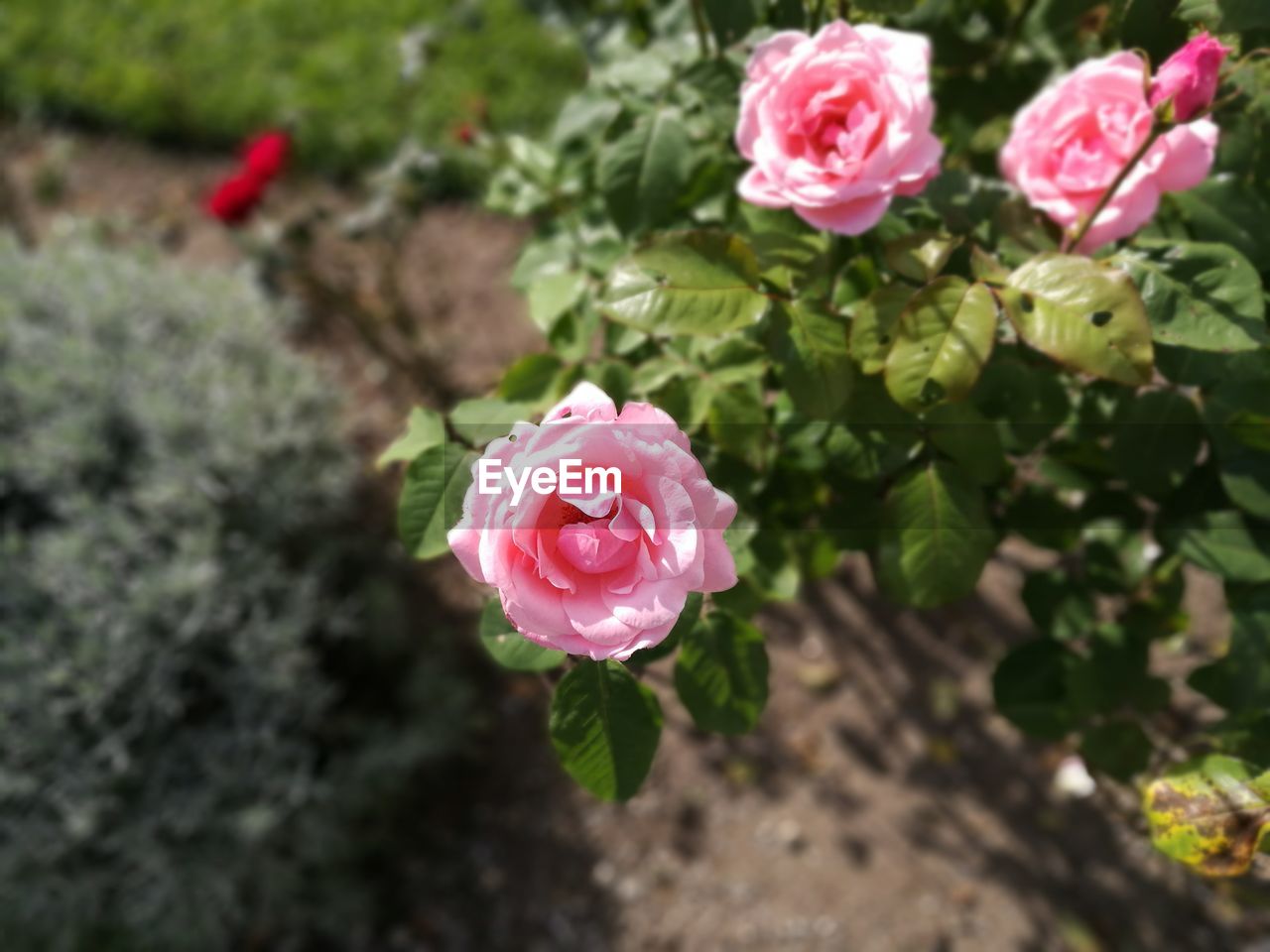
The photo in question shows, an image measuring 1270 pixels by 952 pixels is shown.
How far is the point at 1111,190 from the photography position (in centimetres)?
79

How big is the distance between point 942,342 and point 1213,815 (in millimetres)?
480

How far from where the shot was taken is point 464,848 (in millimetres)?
2264

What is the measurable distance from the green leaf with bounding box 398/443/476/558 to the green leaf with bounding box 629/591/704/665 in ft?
0.67

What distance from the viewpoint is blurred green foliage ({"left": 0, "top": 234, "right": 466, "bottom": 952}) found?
188 cm

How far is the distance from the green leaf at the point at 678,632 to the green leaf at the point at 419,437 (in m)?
0.27

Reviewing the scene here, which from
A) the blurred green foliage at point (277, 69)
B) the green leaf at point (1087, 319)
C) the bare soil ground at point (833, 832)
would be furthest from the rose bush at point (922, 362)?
the blurred green foliage at point (277, 69)

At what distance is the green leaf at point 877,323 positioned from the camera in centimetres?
80

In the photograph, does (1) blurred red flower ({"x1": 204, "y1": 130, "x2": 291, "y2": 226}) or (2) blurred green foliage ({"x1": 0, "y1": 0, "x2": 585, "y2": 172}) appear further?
(2) blurred green foliage ({"x1": 0, "y1": 0, "x2": 585, "y2": 172})

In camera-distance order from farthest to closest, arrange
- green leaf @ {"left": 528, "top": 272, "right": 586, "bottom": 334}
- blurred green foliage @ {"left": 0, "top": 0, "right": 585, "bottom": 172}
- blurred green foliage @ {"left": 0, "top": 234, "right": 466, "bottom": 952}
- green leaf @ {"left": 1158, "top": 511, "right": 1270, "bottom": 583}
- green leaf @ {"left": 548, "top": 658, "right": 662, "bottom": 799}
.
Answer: blurred green foliage @ {"left": 0, "top": 0, "right": 585, "bottom": 172} < blurred green foliage @ {"left": 0, "top": 234, "right": 466, "bottom": 952} < green leaf @ {"left": 528, "top": 272, "right": 586, "bottom": 334} < green leaf @ {"left": 1158, "top": 511, "right": 1270, "bottom": 583} < green leaf @ {"left": 548, "top": 658, "right": 662, "bottom": 799}

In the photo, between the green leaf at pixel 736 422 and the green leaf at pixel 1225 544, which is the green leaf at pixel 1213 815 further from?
the green leaf at pixel 736 422

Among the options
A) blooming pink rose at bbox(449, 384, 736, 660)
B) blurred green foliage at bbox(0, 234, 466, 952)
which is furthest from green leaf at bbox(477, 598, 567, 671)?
blurred green foliage at bbox(0, 234, 466, 952)

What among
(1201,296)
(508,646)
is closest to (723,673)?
(508,646)

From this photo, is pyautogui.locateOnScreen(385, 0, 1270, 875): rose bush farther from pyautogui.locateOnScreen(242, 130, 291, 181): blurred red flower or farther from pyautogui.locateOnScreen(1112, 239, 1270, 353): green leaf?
pyautogui.locateOnScreen(242, 130, 291, 181): blurred red flower

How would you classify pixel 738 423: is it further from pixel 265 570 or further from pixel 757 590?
pixel 265 570
